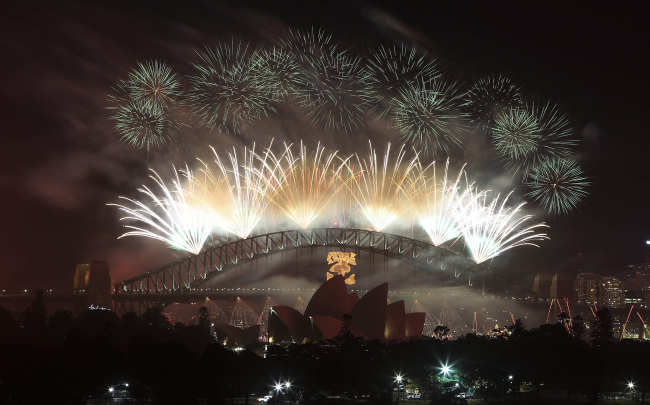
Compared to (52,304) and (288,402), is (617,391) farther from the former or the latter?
(52,304)

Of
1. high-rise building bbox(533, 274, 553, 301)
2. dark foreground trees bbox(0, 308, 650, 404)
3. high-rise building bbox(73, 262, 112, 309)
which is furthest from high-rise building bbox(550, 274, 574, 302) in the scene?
high-rise building bbox(73, 262, 112, 309)

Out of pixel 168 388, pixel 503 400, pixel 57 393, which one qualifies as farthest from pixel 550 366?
pixel 57 393

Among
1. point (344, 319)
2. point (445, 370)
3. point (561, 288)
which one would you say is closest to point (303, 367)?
point (445, 370)

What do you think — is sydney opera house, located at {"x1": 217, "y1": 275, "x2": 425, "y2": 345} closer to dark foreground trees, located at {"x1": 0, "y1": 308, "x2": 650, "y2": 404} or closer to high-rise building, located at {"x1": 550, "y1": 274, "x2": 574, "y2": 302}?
dark foreground trees, located at {"x1": 0, "y1": 308, "x2": 650, "y2": 404}

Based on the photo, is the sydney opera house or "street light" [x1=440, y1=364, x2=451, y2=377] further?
the sydney opera house

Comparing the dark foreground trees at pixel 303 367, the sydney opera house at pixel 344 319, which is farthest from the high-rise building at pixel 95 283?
the sydney opera house at pixel 344 319
